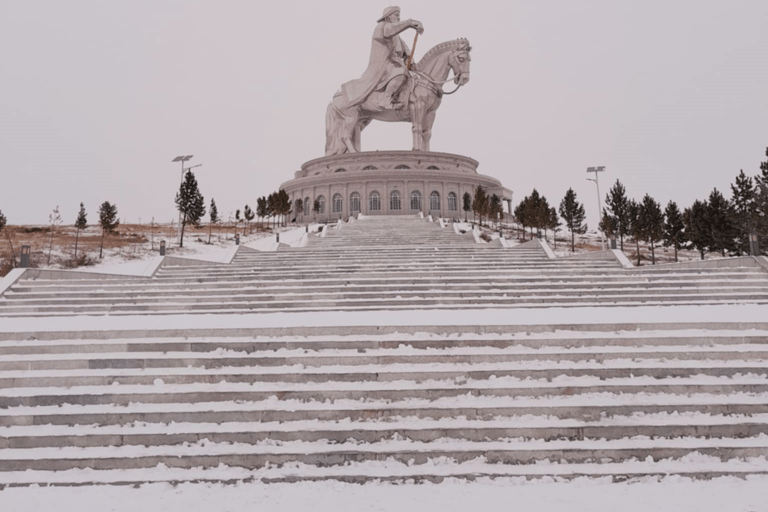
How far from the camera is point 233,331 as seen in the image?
22.4ft

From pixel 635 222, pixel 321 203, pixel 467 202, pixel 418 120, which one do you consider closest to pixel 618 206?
pixel 635 222

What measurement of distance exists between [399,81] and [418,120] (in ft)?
14.9

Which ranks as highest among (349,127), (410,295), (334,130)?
(334,130)

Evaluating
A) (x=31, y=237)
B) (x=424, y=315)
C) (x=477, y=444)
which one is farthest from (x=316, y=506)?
(x=31, y=237)

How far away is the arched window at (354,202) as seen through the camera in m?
47.2

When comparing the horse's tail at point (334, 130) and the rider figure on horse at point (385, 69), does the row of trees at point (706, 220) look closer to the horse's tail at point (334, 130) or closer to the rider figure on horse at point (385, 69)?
the rider figure on horse at point (385, 69)

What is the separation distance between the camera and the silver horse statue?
44.8m

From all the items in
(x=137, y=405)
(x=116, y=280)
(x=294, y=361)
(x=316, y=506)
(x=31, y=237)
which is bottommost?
(x=316, y=506)

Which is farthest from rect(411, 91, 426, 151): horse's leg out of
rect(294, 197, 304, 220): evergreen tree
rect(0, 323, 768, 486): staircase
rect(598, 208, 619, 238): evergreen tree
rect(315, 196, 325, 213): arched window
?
rect(0, 323, 768, 486): staircase

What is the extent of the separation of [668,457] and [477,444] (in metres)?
2.12

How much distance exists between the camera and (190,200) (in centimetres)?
2958

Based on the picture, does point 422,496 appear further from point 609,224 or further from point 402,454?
point 609,224

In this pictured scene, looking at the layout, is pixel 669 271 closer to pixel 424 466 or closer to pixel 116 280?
pixel 424 466

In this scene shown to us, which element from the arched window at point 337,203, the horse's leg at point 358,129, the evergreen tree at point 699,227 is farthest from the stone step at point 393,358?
the horse's leg at point 358,129
